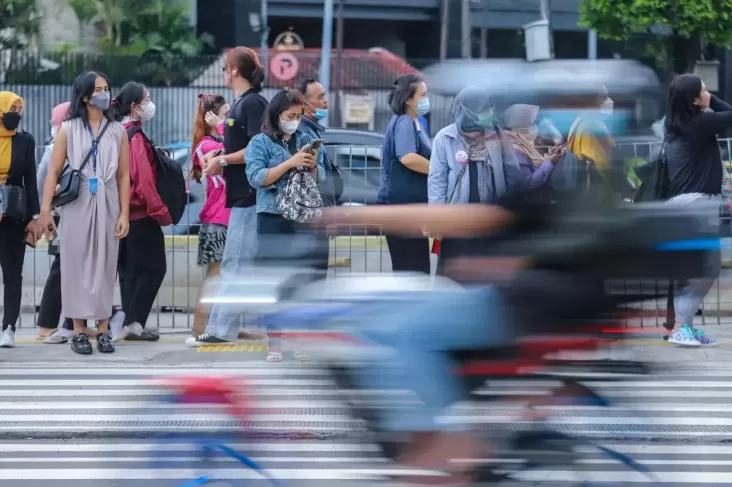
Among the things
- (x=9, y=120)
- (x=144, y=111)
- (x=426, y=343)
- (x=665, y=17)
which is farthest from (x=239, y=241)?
(x=665, y=17)

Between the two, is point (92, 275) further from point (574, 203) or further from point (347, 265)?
point (574, 203)

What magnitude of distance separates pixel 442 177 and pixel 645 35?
2546 cm

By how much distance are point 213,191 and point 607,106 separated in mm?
5262

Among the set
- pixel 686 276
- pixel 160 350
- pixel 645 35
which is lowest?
pixel 160 350

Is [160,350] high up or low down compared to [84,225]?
down

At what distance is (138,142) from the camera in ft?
30.4

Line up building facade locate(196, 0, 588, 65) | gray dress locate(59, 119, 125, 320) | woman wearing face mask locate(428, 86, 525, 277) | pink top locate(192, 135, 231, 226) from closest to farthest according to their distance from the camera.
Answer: woman wearing face mask locate(428, 86, 525, 277) < gray dress locate(59, 119, 125, 320) < pink top locate(192, 135, 231, 226) < building facade locate(196, 0, 588, 65)

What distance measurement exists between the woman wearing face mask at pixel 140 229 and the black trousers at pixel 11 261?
2.46ft

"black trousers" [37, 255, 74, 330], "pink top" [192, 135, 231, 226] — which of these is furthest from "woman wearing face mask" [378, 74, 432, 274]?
"black trousers" [37, 255, 74, 330]

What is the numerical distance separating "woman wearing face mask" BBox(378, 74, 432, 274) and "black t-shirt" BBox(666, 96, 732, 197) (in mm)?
1667

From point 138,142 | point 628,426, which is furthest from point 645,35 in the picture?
point 628,426

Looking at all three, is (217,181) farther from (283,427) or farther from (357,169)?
(283,427)

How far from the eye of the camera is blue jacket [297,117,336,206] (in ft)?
27.9

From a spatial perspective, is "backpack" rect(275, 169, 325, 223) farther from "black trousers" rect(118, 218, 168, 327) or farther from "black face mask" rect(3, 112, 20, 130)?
"black face mask" rect(3, 112, 20, 130)
